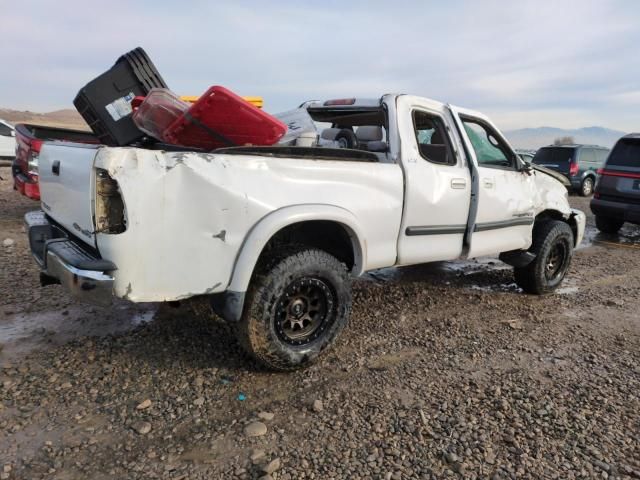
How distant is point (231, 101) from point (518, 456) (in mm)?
2518

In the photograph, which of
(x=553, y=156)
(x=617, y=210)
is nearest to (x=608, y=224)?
(x=617, y=210)

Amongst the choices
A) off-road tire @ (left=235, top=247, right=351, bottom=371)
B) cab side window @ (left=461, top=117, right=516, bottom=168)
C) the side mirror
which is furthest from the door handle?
off-road tire @ (left=235, top=247, right=351, bottom=371)

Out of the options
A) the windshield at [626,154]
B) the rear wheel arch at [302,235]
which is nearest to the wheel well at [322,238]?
the rear wheel arch at [302,235]

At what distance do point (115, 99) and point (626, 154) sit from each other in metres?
8.49

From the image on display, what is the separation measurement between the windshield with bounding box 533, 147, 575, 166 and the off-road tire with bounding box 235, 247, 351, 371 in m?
14.6

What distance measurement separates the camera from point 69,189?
2.75 meters

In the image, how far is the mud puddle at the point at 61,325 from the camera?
3.33 meters

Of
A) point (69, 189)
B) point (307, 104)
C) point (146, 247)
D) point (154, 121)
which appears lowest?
point (146, 247)

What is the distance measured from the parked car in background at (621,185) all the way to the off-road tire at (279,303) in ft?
23.4

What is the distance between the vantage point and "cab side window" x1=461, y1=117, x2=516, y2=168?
4.34 metres

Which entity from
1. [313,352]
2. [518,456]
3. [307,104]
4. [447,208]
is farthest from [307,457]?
[307,104]

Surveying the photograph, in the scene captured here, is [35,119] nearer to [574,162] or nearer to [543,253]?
[574,162]

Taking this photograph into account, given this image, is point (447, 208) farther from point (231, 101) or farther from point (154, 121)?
point (154, 121)

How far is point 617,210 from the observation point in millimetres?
8148
